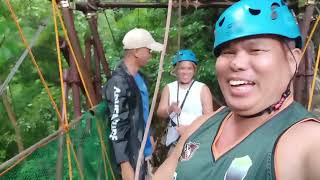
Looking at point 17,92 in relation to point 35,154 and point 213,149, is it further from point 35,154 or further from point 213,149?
point 213,149

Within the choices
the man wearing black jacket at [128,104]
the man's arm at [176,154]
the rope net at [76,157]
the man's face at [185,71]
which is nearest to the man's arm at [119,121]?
the man wearing black jacket at [128,104]

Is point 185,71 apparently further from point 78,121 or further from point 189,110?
point 78,121

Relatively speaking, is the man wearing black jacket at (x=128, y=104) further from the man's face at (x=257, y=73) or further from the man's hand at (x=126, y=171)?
the man's face at (x=257, y=73)

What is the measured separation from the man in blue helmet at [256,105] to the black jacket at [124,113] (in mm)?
1652

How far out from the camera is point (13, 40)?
196 inches

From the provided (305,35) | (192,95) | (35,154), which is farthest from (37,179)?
(305,35)

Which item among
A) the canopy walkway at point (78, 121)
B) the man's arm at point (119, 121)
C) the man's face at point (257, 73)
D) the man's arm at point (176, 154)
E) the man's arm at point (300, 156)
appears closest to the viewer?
the man's arm at point (300, 156)

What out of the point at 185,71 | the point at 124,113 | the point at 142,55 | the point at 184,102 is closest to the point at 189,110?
the point at 184,102

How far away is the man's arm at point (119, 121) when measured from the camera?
2941 millimetres

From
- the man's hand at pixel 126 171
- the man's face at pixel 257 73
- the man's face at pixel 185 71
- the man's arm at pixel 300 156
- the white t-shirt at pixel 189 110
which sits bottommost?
the man's hand at pixel 126 171

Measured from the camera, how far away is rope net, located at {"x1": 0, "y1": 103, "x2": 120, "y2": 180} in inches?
95.3

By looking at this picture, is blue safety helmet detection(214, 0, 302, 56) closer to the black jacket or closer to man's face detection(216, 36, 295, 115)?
man's face detection(216, 36, 295, 115)

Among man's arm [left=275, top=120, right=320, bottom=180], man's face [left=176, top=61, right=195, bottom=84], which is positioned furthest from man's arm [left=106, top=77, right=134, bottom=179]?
man's arm [left=275, top=120, right=320, bottom=180]

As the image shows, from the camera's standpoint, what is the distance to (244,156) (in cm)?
115
